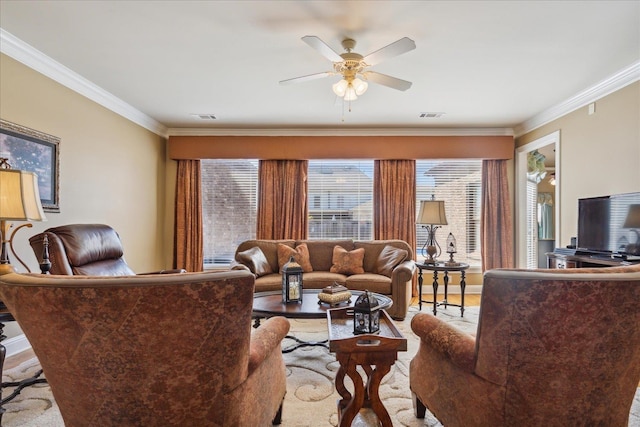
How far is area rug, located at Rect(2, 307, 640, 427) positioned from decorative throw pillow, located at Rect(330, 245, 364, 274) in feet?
4.96

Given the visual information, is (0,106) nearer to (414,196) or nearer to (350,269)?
(350,269)

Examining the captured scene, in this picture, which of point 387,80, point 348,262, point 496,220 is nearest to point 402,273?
point 348,262

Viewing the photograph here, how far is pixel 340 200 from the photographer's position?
573 centimetres

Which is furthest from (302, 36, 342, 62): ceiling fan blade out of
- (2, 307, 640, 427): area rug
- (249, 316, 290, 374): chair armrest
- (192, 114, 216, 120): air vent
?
(192, 114, 216, 120): air vent

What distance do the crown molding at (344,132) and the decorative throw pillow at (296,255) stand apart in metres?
1.85

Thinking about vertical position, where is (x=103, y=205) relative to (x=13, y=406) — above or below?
above

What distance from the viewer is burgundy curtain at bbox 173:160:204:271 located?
5492 millimetres

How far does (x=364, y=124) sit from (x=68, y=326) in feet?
15.3

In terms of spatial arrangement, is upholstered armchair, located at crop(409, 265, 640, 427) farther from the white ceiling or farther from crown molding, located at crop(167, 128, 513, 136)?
crown molding, located at crop(167, 128, 513, 136)

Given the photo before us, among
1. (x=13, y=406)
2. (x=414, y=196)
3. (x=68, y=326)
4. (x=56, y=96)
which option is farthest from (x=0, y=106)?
(x=414, y=196)

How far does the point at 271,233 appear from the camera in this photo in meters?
5.50

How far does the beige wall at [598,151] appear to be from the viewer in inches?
133

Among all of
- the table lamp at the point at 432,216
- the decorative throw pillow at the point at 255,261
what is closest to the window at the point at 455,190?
the table lamp at the point at 432,216

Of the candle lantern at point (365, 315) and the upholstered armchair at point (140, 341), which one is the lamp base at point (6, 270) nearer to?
the upholstered armchair at point (140, 341)
